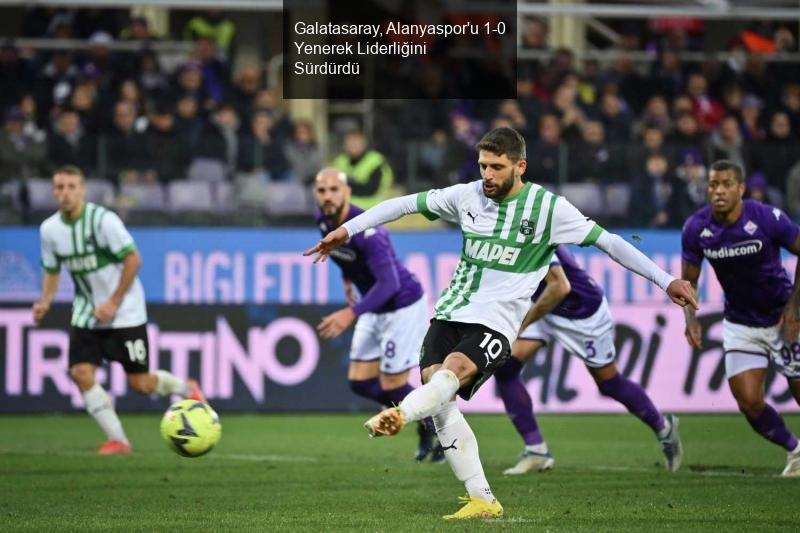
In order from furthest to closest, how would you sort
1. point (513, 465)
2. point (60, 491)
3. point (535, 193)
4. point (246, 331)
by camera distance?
point (246, 331), point (513, 465), point (60, 491), point (535, 193)

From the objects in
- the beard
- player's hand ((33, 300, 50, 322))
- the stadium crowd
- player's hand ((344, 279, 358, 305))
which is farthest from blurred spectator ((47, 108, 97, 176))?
the beard

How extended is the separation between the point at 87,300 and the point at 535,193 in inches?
225

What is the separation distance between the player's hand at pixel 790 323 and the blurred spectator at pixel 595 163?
746 cm

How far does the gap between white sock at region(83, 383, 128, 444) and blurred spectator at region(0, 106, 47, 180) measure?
5459 mm

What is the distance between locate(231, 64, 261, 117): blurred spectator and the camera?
19.4 metres

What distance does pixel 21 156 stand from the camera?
55.7 ft

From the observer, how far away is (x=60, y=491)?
9227 mm

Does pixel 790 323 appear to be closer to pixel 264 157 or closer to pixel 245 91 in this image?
pixel 264 157

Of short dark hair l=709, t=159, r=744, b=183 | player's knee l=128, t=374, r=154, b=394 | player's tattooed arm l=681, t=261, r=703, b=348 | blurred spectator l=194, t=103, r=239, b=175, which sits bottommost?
player's knee l=128, t=374, r=154, b=394

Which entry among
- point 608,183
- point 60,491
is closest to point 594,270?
point 608,183

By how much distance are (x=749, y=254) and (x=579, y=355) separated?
5.50 ft

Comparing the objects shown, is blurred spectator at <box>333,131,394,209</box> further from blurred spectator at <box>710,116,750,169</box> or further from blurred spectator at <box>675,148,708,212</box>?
blurred spectator at <box>710,116,750,169</box>

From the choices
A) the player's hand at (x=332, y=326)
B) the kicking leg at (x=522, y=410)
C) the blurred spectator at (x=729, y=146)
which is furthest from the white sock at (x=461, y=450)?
the blurred spectator at (x=729, y=146)

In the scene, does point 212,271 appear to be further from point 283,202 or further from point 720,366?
point 720,366
